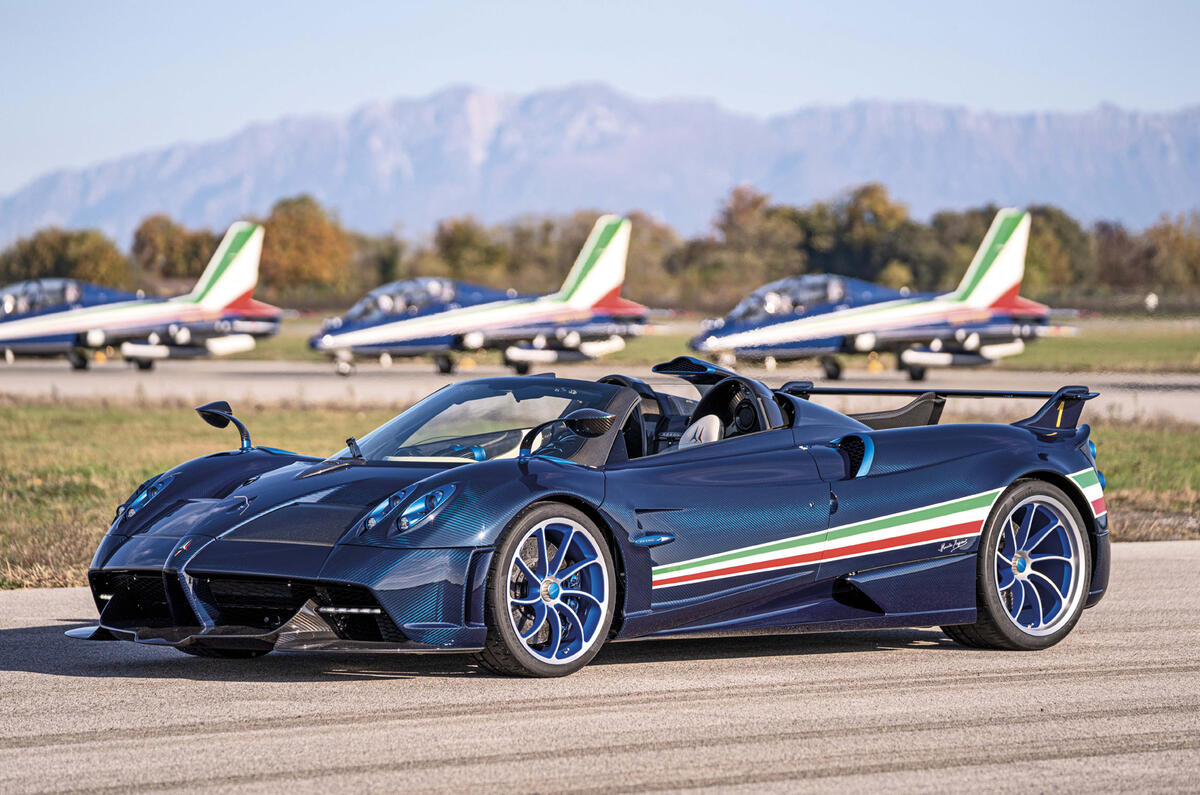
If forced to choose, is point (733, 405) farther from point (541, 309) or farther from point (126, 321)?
point (126, 321)

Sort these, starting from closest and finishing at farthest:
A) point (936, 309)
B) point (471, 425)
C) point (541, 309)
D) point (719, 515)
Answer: point (719, 515) < point (471, 425) < point (936, 309) < point (541, 309)

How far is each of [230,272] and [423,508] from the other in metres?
39.5

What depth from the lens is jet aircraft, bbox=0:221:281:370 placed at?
41.9m

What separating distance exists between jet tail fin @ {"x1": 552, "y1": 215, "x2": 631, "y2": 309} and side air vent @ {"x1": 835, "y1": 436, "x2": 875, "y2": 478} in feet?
116

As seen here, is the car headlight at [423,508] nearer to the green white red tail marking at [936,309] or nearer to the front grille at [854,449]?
the front grille at [854,449]

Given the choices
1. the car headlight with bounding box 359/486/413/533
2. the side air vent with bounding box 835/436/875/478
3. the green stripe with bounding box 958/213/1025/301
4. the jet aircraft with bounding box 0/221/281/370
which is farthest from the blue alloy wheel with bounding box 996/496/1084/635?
the jet aircraft with bounding box 0/221/281/370

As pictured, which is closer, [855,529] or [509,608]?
[509,608]

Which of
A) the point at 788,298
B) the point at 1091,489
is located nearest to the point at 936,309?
the point at 788,298

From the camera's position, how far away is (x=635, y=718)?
604 cm

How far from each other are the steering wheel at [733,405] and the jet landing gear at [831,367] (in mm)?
30903

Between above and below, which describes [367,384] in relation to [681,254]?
below

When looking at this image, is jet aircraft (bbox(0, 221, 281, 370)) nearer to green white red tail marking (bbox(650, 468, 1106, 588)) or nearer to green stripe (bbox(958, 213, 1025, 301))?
green stripe (bbox(958, 213, 1025, 301))

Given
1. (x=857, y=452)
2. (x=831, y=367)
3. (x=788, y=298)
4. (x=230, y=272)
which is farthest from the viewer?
(x=230, y=272)

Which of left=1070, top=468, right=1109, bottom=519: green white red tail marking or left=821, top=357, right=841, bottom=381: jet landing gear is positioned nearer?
left=1070, top=468, right=1109, bottom=519: green white red tail marking
